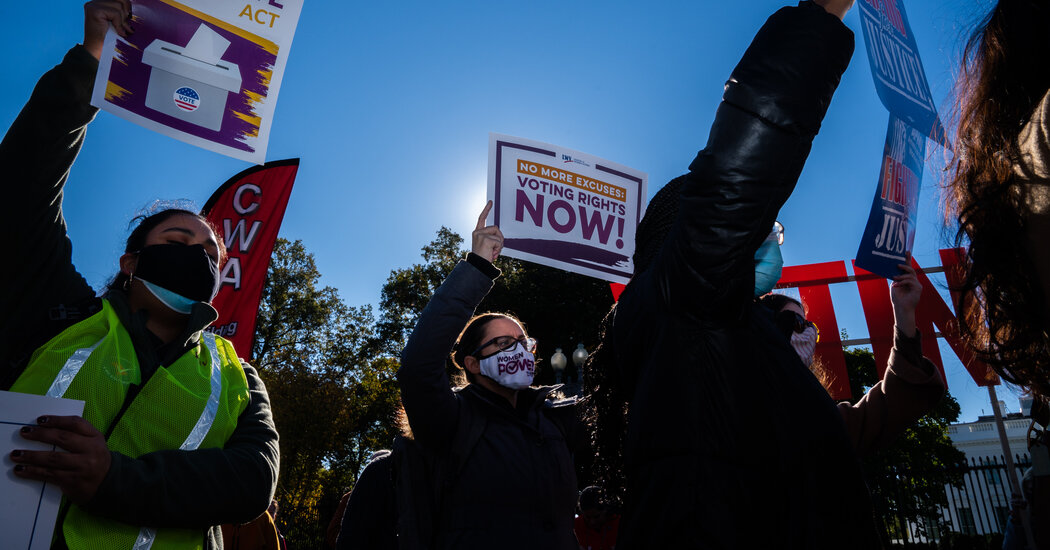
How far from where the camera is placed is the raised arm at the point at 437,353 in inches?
107

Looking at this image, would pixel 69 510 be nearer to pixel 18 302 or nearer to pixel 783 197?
pixel 18 302

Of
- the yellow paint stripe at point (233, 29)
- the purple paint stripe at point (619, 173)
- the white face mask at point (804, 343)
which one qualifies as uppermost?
the purple paint stripe at point (619, 173)

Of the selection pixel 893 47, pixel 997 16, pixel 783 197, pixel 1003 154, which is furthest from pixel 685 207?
pixel 893 47

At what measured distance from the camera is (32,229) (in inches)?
75.0

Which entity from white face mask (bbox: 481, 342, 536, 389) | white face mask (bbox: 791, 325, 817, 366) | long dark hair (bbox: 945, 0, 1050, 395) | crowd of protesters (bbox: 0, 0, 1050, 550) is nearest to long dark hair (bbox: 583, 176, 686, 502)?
crowd of protesters (bbox: 0, 0, 1050, 550)

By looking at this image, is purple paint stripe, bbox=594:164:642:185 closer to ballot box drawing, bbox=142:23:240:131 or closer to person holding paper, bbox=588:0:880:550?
ballot box drawing, bbox=142:23:240:131

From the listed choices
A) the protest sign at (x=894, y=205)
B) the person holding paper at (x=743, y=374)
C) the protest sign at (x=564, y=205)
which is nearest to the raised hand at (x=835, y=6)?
the person holding paper at (x=743, y=374)

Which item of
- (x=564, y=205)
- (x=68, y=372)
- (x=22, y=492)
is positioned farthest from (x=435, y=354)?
(x=564, y=205)

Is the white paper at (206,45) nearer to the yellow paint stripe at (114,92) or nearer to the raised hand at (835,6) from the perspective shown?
the yellow paint stripe at (114,92)

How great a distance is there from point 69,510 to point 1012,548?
397 cm

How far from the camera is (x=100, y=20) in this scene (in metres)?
2.42

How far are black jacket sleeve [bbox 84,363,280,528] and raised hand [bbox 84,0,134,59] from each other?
5.02ft

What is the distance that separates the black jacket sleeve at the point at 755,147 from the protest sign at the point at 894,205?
3.03m

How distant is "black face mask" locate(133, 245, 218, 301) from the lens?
7.18 ft
